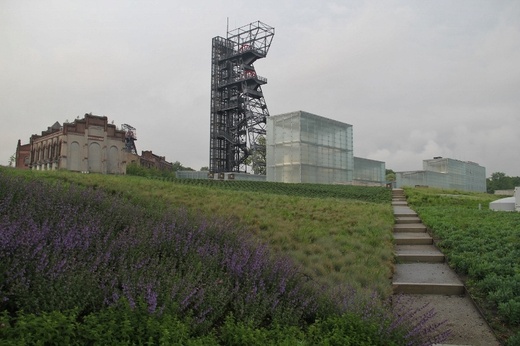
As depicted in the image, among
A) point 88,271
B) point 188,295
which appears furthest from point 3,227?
point 188,295

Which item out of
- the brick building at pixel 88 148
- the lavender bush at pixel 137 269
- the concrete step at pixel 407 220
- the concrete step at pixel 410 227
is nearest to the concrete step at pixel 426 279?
the lavender bush at pixel 137 269

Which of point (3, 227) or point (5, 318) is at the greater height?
point (3, 227)

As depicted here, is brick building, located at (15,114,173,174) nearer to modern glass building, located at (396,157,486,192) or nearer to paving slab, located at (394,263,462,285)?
modern glass building, located at (396,157,486,192)

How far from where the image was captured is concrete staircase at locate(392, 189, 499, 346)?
4.71 m

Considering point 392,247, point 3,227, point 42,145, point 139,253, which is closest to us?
point 3,227

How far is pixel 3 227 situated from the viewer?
3.85 metres

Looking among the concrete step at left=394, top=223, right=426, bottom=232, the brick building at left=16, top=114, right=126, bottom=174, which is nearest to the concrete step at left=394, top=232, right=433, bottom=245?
the concrete step at left=394, top=223, right=426, bottom=232

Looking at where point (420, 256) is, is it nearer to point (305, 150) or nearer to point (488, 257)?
point (488, 257)

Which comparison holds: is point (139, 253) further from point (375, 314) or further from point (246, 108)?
point (246, 108)

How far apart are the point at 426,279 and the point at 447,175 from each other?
1947 inches

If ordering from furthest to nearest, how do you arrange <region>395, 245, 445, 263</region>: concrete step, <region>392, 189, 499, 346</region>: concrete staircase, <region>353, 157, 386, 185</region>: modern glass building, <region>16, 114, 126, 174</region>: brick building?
<region>353, 157, 386, 185</region>: modern glass building → <region>16, 114, 126, 174</region>: brick building → <region>395, 245, 445, 263</region>: concrete step → <region>392, 189, 499, 346</region>: concrete staircase

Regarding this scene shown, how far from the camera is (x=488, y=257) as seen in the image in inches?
259

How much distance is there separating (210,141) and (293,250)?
188 feet

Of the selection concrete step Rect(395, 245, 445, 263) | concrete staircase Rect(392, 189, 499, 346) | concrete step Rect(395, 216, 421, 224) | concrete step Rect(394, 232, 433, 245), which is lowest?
concrete staircase Rect(392, 189, 499, 346)
